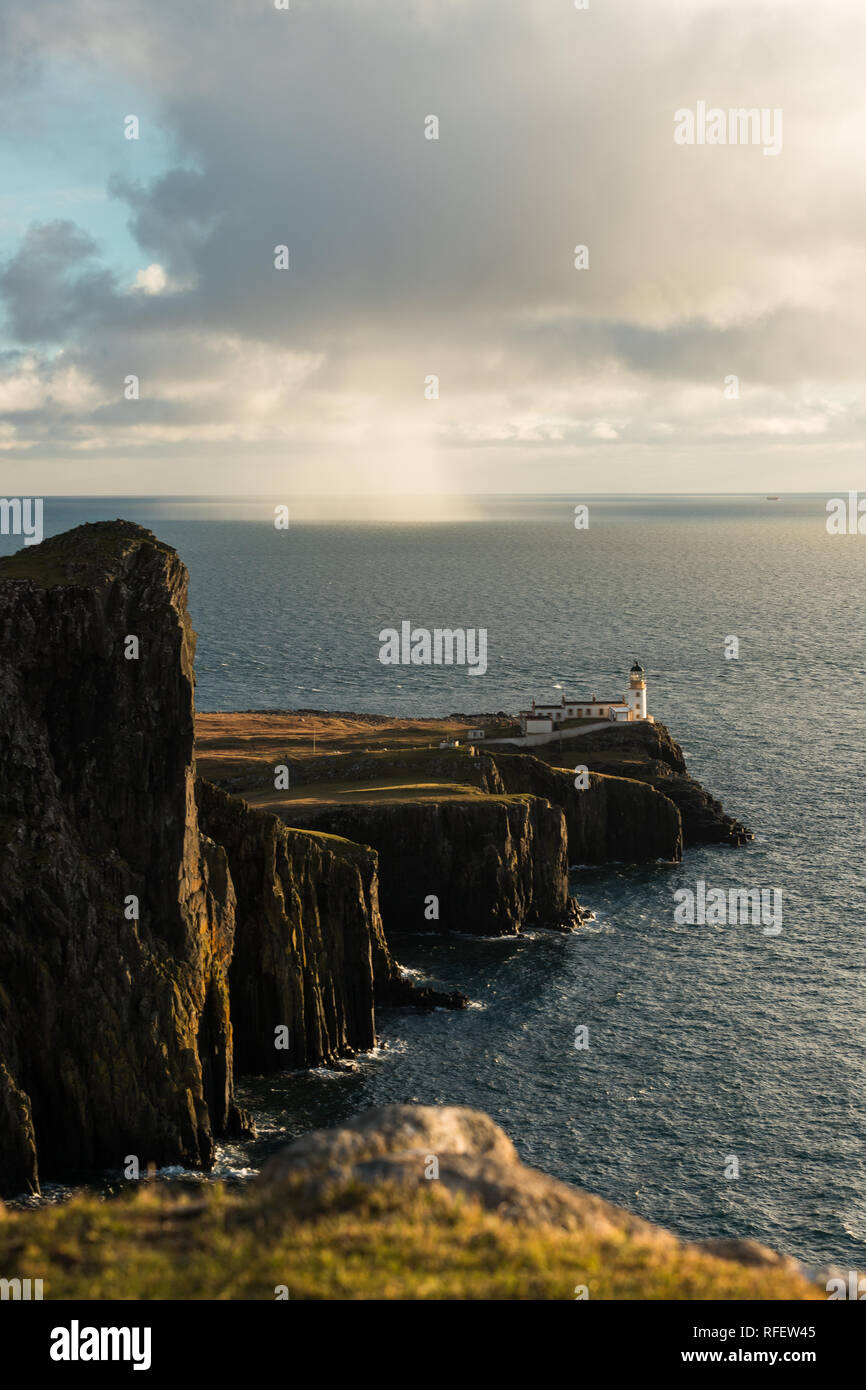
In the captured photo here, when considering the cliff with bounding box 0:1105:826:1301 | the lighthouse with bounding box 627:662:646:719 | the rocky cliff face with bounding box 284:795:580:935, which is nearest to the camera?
the cliff with bounding box 0:1105:826:1301

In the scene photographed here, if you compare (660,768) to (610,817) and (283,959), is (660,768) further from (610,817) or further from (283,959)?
(283,959)

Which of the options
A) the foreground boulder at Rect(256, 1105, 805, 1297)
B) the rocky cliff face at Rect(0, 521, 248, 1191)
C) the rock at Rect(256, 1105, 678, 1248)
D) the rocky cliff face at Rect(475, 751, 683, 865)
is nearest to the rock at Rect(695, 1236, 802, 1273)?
the foreground boulder at Rect(256, 1105, 805, 1297)

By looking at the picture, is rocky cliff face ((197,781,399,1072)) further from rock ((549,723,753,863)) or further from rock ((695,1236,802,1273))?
rock ((549,723,753,863))

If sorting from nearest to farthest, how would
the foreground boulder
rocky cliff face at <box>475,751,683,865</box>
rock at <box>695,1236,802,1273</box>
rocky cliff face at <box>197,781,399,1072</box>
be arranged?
the foreground boulder → rock at <box>695,1236,802,1273</box> → rocky cliff face at <box>197,781,399,1072</box> → rocky cliff face at <box>475,751,683,865</box>

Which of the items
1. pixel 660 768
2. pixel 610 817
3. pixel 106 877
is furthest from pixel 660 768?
pixel 106 877

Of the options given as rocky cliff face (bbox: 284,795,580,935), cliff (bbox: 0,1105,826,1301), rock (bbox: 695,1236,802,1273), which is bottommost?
rocky cliff face (bbox: 284,795,580,935)

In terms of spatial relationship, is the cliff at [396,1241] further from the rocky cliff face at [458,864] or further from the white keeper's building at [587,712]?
the white keeper's building at [587,712]

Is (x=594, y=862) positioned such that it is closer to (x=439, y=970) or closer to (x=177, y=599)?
(x=439, y=970)
